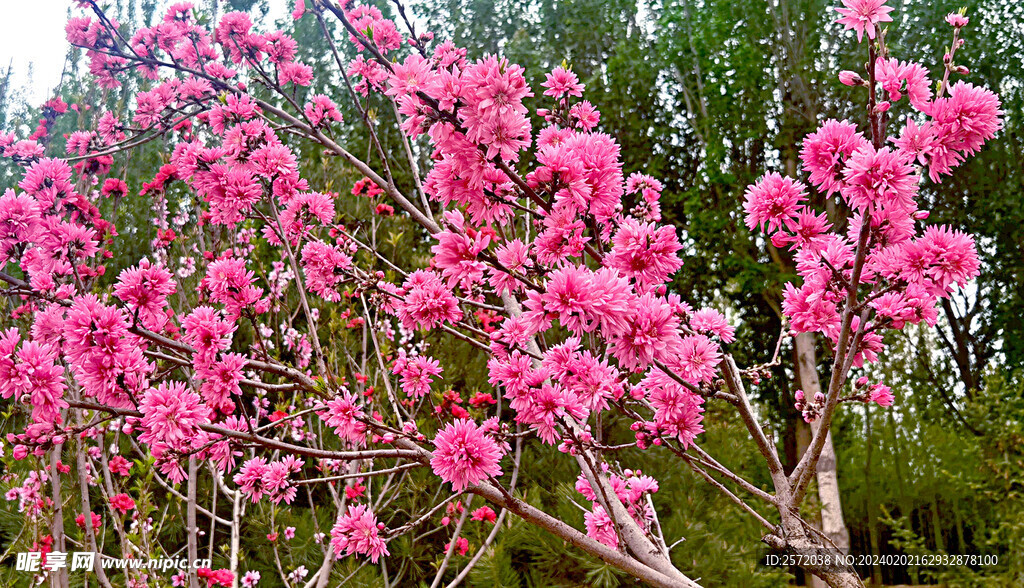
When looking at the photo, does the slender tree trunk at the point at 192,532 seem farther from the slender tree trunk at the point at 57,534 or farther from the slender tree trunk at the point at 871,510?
the slender tree trunk at the point at 871,510

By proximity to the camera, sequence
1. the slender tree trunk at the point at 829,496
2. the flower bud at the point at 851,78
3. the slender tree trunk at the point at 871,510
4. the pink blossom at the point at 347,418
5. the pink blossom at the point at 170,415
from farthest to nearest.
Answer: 1. the slender tree trunk at the point at 871,510
2. the slender tree trunk at the point at 829,496
3. the pink blossom at the point at 347,418
4. the pink blossom at the point at 170,415
5. the flower bud at the point at 851,78

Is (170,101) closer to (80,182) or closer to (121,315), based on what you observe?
(80,182)

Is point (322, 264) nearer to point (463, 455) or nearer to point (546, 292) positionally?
point (463, 455)

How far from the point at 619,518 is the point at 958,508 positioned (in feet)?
30.5

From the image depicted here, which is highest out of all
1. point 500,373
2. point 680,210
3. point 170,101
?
point 680,210

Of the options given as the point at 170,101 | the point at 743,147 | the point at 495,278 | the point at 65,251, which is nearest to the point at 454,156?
the point at 495,278

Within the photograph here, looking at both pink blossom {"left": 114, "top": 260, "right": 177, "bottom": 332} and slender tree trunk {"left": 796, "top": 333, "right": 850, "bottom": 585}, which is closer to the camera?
pink blossom {"left": 114, "top": 260, "right": 177, "bottom": 332}

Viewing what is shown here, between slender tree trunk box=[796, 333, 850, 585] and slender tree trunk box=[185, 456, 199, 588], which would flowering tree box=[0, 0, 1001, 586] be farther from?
slender tree trunk box=[796, 333, 850, 585]

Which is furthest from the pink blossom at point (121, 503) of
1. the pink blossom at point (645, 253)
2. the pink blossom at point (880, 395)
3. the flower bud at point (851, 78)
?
the flower bud at point (851, 78)

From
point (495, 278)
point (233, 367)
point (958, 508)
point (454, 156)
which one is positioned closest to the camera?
point (454, 156)

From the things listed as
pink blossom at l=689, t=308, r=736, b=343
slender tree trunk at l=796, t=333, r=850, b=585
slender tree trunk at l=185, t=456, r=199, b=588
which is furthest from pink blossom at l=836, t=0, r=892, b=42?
slender tree trunk at l=796, t=333, r=850, b=585

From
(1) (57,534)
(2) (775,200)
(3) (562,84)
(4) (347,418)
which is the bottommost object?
(1) (57,534)

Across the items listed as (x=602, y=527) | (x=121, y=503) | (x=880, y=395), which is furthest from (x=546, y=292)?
(x=121, y=503)

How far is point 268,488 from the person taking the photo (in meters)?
2.46
